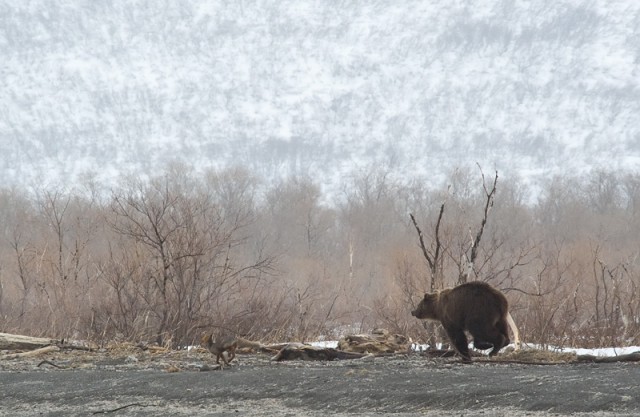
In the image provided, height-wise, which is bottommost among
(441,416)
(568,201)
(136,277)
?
(441,416)

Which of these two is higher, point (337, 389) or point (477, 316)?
point (477, 316)

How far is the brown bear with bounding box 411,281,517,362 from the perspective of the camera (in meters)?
8.55

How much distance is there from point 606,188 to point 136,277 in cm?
7292

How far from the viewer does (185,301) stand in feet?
55.0

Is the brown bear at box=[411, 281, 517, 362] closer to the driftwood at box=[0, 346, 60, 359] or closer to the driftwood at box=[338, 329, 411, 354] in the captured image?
the driftwood at box=[338, 329, 411, 354]

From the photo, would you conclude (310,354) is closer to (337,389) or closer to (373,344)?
(373,344)

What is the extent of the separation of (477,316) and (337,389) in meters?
2.67

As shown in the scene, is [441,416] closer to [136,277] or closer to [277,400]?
[277,400]

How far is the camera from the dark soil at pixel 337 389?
557 centimetres

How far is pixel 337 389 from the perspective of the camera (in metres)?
6.51

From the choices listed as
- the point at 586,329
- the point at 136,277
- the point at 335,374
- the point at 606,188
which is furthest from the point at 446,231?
the point at 606,188

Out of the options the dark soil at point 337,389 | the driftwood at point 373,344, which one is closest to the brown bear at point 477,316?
the dark soil at point 337,389

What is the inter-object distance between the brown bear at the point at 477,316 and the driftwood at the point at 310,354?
113 centimetres

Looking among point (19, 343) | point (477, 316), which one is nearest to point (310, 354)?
point (477, 316)
